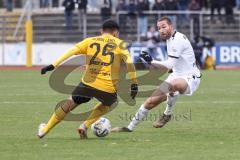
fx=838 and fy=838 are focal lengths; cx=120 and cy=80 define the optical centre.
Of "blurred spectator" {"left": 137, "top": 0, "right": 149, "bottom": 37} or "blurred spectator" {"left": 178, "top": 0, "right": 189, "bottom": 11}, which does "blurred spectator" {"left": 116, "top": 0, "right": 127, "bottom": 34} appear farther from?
"blurred spectator" {"left": 178, "top": 0, "right": 189, "bottom": 11}

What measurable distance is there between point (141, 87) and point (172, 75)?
396 inches

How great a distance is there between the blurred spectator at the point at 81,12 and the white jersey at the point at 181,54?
78.4 feet

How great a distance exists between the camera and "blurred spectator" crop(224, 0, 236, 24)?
125 feet

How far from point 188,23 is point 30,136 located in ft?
82.9

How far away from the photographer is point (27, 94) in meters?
22.4

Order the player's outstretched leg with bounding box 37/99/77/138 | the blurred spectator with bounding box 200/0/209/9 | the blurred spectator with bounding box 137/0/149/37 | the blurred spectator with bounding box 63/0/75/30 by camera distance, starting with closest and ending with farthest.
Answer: the player's outstretched leg with bounding box 37/99/77/138 < the blurred spectator with bounding box 137/0/149/37 < the blurred spectator with bounding box 63/0/75/30 < the blurred spectator with bounding box 200/0/209/9

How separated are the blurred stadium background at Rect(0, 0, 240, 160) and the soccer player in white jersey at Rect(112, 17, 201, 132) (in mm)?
386

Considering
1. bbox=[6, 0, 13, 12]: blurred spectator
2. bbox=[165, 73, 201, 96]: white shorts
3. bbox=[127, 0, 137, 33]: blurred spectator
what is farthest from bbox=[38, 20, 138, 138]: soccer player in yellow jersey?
bbox=[6, 0, 13, 12]: blurred spectator

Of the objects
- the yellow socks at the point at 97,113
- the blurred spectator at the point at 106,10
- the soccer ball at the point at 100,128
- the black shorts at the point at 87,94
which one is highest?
the blurred spectator at the point at 106,10

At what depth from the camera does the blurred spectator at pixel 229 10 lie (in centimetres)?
3806

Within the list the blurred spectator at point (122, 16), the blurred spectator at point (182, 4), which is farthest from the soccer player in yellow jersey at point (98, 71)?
the blurred spectator at point (182, 4)

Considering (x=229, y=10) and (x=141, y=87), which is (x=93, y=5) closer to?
(x=229, y=10)

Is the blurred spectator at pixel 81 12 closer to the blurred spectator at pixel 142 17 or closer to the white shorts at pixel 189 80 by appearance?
the blurred spectator at pixel 142 17

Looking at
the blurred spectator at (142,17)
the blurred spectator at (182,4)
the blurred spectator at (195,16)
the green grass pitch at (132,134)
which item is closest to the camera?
the green grass pitch at (132,134)
